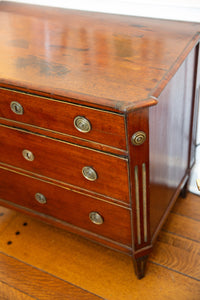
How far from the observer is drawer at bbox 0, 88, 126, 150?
3.56ft

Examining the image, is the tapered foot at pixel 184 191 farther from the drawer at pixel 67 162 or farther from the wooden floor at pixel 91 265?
the drawer at pixel 67 162

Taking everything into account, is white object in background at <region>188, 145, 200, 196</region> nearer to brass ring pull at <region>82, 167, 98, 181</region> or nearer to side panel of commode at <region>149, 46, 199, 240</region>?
side panel of commode at <region>149, 46, 199, 240</region>

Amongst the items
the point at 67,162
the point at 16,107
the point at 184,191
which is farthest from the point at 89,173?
the point at 184,191

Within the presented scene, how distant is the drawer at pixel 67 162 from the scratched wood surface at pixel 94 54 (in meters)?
0.20

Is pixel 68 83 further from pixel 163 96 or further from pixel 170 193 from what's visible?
pixel 170 193

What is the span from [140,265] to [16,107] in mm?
727

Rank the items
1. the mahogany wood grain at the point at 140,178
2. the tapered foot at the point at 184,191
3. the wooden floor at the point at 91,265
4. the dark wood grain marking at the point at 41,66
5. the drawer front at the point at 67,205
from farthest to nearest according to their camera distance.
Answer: the tapered foot at the point at 184,191
the wooden floor at the point at 91,265
the drawer front at the point at 67,205
the dark wood grain marking at the point at 41,66
the mahogany wood grain at the point at 140,178

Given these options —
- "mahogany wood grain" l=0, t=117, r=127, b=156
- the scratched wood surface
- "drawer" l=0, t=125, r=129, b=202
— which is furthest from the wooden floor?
the scratched wood surface

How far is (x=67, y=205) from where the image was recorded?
56.3 inches

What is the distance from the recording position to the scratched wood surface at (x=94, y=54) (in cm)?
108

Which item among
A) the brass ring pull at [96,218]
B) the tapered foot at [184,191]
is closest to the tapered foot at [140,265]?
the brass ring pull at [96,218]

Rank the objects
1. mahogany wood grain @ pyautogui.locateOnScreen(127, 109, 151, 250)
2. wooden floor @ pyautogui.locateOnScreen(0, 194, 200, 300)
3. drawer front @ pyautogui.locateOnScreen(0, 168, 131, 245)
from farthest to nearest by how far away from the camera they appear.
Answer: wooden floor @ pyautogui.locateOnScreen(0, 194, 200, 300) < drawer front @ pyautogui.locateOnScreen(0, 168, 131, 245) < mahogany wood grain @ pyautogui.locateOnScreen(127, 109, 151, 250)

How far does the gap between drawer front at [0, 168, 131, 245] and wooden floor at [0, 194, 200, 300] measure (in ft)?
0.66

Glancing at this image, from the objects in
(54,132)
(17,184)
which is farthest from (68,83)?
(17,184)
